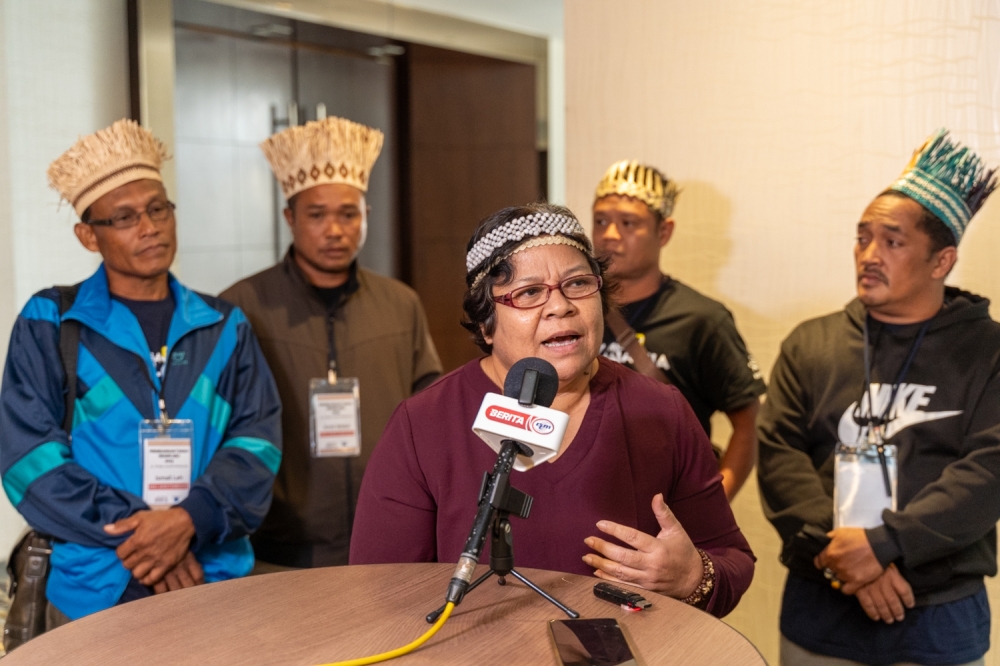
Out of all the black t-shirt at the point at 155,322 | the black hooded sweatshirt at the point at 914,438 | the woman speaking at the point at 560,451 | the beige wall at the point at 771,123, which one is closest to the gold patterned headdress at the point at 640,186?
the beige wall at the point at 771,123

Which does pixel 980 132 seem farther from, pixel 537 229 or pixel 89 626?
pixel 89 626

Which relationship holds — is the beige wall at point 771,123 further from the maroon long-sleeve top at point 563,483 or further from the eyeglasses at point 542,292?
the eyeglasses at point 542,292

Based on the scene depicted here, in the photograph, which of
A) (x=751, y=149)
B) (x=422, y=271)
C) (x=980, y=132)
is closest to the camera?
(x=980, y=132)

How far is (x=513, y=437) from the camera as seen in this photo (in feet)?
4.23

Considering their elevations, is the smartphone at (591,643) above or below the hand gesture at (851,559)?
above

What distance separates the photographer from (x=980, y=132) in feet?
9.24

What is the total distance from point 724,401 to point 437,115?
381 cm

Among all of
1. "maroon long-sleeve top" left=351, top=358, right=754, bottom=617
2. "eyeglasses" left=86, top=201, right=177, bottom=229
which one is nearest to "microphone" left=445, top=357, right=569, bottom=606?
"maroon long-sleeve top" left=351, top=358, right=754, bottom=617

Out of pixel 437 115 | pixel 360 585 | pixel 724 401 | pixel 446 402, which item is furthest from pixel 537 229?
pixel 437 115

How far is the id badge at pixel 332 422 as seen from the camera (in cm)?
305

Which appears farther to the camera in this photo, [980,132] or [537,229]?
[980,132]

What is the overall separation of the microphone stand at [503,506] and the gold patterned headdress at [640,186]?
185cm

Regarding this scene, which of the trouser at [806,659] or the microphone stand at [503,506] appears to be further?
the trouser at [806,659]

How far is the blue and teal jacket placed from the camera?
2.42m
